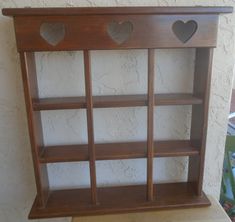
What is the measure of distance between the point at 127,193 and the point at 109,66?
54 centimetres

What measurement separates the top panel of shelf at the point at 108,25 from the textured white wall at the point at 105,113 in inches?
5.8

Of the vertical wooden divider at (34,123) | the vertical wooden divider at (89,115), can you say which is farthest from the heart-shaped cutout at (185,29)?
the vertical wooden divider at (34,123)

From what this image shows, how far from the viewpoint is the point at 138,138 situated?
1.01 m

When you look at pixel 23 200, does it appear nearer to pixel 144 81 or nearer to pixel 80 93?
pixel 80 93

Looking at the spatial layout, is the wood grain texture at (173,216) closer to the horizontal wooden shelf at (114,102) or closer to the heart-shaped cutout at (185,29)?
the horizontal wooden shelf at (114,102)

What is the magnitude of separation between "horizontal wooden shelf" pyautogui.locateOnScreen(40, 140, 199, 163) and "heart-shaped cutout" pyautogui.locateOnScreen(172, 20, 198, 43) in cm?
41

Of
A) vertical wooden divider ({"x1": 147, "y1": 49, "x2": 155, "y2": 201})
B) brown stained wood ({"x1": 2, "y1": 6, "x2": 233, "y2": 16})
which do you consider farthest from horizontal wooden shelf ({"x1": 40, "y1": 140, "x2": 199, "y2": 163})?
brown stained wood ({"x1": 2, "y1": 6, "x2": 233, "y2": 16})

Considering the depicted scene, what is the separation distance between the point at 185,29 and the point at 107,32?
31 cm

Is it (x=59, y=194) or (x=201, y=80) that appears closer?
(x=201, y=80)

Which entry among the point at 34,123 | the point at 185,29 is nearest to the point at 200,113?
the point at 185,29

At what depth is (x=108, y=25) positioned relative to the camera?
758 millimetres

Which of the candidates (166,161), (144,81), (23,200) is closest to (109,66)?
(144,81)

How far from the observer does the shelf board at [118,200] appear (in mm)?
912

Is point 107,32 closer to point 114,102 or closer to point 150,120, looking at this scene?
point 114,102
